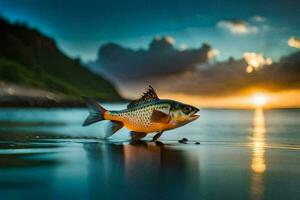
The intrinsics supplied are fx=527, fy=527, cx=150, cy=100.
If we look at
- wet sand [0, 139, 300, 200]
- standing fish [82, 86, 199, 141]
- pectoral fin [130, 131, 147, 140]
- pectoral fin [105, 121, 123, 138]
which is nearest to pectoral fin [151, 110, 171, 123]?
standing fish [82, 86, 199, 141]

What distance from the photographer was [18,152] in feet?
34.1

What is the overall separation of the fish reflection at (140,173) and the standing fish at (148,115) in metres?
0.83

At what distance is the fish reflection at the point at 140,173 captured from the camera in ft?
20.3

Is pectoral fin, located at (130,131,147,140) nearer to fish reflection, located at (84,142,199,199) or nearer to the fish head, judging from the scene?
the fish head

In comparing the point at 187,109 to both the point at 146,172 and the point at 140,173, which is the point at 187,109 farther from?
the point at 140,173

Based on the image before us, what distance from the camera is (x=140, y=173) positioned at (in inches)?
300

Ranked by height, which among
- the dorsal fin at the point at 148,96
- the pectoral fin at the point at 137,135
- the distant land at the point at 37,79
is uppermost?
the distant land at the point at 37,79

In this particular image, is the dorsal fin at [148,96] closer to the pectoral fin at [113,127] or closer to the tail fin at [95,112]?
the pectoral fin at [113,127]

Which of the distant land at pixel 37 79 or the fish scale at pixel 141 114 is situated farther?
the distant land at pixel 37 79

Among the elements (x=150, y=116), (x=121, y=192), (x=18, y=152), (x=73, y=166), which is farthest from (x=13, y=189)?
(x=150, y=116)

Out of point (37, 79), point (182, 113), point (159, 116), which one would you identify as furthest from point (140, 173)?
point (37, 79)

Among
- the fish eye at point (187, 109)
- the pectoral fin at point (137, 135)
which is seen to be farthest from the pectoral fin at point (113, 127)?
the fish eye at point (187, 109)

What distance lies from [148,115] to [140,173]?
4499mm

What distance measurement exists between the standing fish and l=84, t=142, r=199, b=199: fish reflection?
83 centimetres
